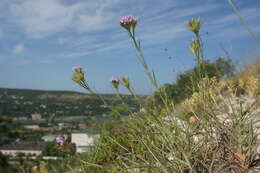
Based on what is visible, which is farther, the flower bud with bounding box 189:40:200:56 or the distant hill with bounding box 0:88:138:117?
the distant hill with bounding box 0:88:138:117

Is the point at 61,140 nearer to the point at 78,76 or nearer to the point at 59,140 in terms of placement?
the point at 59,140

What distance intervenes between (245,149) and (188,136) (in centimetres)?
28

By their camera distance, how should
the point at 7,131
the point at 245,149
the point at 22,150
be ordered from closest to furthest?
1. the point at 245,149
2. the point at 7,131
3. the point at 22,150

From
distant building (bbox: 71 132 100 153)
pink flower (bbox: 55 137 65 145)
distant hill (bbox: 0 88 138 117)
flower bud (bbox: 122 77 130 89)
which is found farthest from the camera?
distant hill (bbox: 0 88 138 117)

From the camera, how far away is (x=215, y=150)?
1.54 meters

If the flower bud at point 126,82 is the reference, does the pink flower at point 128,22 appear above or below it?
above

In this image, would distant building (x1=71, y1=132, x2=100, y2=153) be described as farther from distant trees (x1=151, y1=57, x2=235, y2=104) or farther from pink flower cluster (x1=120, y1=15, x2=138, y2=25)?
pink flower cluster (x1=120, y1=15, x2=138, y2=25)

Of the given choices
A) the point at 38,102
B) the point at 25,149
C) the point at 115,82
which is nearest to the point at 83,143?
the point at 115,82

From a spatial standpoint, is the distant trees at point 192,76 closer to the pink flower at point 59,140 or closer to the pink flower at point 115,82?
the pink flower at point 115,82

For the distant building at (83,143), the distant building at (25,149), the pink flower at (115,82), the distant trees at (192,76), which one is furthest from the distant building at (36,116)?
the pink flower at (115,82)

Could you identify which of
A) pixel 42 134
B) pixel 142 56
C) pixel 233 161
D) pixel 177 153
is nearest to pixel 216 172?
pixel 233 161

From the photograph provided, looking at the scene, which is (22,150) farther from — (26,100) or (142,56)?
(142,56)

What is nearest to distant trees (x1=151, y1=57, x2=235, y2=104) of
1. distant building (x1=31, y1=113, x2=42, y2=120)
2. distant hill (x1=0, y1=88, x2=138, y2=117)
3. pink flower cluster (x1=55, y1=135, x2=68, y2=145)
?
pink flower cluster (x1=55, y1=135, x2=68, y2=145)

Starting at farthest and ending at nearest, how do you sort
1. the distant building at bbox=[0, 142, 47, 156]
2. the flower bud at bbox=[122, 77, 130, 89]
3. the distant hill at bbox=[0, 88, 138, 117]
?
the distant hill at bbox=[0, 88, 138, 117] → the distant building at bbox=[0, 142, 47, 156] → the flower bud at bbox=[122, 77, 130, 89]
